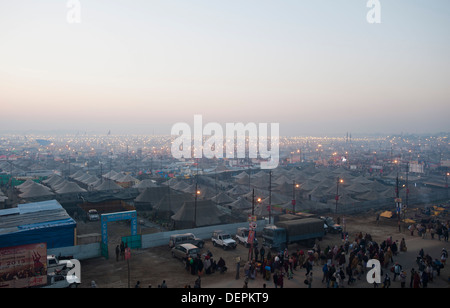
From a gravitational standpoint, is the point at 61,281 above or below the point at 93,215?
above

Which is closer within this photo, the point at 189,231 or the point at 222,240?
the point at 222,240

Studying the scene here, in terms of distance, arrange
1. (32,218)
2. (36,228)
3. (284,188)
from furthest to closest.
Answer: (284,188) < (32,218) < (36,228)

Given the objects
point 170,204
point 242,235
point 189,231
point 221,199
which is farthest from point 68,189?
point 242,235

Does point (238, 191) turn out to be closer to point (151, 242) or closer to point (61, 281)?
point (151, 242)
